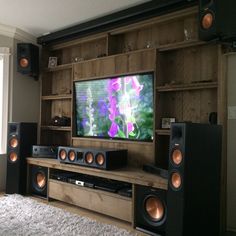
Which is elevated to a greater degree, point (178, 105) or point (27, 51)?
point (27, 51)

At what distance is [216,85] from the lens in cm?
248

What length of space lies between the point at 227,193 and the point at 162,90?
1.16m

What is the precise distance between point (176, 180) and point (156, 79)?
1145 mm

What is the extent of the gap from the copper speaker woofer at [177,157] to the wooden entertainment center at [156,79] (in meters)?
0.26

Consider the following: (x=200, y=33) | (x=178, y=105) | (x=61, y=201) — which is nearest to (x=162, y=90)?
(x=178, y=105)

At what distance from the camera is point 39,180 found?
3.48 meters

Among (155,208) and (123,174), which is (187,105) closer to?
(123,174)

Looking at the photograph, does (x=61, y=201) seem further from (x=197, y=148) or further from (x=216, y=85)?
(x=216, y=85)

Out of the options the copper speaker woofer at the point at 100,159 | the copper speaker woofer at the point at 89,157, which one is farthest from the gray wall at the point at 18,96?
the copper speaker woofer at the point at 100,159

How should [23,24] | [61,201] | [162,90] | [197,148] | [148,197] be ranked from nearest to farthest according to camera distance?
[197,148] → [148,197] → [162,90] → [61,201] → [23,24]

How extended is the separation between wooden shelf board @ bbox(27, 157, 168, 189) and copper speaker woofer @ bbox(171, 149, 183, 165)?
0.26 m

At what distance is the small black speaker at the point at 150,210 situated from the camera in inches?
91.3

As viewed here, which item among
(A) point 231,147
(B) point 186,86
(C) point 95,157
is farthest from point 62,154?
(A) point 231,147

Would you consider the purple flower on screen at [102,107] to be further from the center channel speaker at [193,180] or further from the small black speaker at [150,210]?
the center channel speaker at [193,180]
